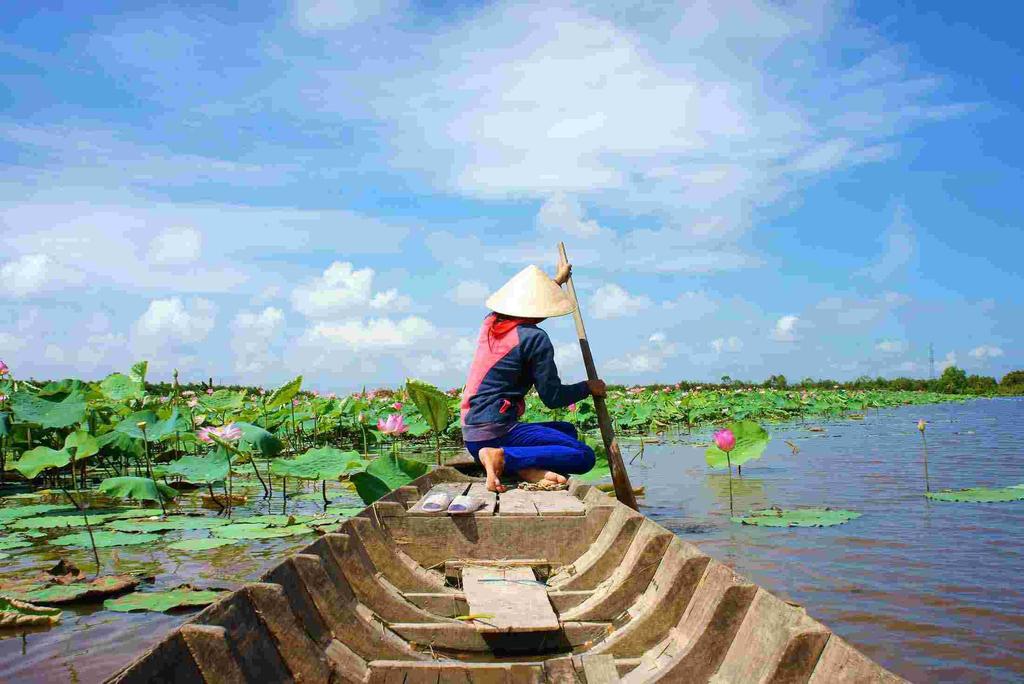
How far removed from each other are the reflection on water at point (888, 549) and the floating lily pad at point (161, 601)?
2.73 meters

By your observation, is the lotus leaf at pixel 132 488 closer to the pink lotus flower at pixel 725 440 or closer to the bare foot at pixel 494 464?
the bare foot at pixel 494 464

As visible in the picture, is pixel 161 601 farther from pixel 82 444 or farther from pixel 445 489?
pixel 82 444

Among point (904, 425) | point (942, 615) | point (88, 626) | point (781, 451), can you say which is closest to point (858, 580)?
point (942, 615)

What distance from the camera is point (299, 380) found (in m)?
6.47

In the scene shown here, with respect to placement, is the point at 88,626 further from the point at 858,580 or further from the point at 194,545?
the point at 858,580

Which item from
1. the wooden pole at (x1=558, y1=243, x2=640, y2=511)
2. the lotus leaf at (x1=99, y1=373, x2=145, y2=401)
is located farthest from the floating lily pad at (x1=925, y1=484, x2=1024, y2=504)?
the lotus leaf at (x1=99, y1=373, x2=145, y2=401)

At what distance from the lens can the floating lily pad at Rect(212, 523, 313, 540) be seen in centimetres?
491

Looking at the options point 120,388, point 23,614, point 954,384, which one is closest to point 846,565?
point 23,614

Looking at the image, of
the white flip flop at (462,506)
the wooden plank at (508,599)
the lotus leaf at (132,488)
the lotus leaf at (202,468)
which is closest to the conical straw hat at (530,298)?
the white flip flop at (462,506)

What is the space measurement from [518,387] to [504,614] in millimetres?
1987

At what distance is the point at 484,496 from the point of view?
164 inches

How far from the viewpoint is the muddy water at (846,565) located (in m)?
3.02

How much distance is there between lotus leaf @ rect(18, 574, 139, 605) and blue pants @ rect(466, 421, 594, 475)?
1.96m

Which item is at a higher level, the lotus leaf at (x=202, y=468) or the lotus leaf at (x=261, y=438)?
the lotus leaf at (x=261, y=438)
